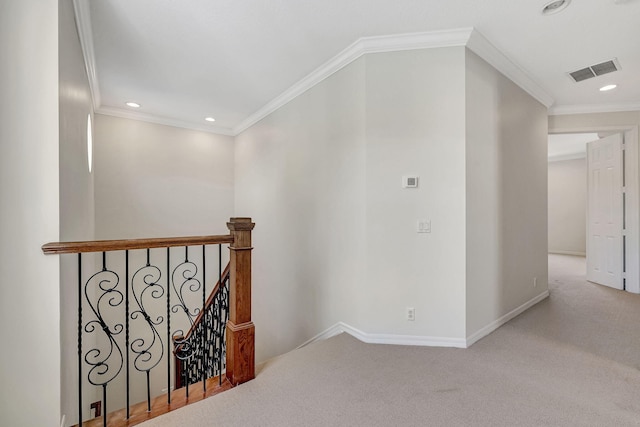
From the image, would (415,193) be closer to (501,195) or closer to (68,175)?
(501,195)

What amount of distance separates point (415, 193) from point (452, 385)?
4.71 ft

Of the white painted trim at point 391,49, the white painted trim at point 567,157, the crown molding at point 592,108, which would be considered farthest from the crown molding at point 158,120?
the white painted trim at point 567,157

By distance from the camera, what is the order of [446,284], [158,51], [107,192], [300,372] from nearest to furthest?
[300,372] → [446,284] → [158,51] → [107,192]

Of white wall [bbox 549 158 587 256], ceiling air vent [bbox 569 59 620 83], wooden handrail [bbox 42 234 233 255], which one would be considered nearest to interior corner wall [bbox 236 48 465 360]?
wooden handrail [bbox 42 234 233 255]

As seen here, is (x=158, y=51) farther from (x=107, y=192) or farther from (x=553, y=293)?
(x=553, y=293)

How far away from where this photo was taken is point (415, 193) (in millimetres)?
2469

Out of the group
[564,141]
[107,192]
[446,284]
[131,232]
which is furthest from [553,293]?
[107,192]

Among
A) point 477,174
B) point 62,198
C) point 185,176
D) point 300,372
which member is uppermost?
point 185,176

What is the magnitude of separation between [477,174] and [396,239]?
0.95m

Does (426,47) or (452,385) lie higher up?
(426,47)

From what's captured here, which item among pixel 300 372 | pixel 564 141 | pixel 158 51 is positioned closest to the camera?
pixel 300 372

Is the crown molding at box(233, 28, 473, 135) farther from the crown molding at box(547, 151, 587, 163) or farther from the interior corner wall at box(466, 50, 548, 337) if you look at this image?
the crown molding at box(547, 151, 587, 163)

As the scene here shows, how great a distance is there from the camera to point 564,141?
5996 mm

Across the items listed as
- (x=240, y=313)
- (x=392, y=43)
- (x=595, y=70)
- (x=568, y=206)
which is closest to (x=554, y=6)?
(x=392, y=43)
